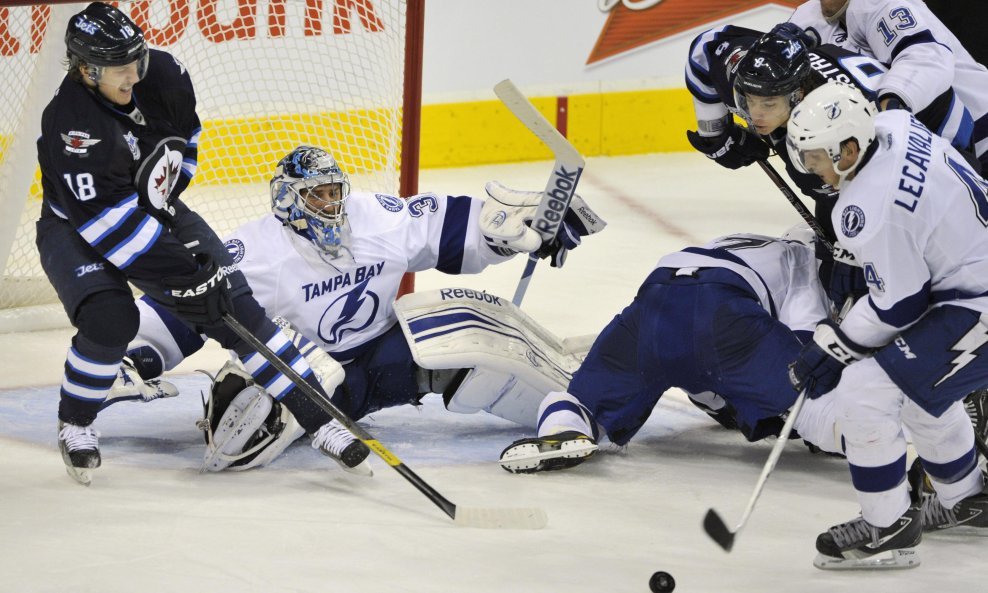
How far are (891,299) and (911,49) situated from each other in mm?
1225

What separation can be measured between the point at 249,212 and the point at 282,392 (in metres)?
2.10

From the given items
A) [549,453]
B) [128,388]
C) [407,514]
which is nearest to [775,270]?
[549,453]

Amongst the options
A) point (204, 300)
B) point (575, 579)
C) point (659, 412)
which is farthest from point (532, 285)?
point (575, 579)

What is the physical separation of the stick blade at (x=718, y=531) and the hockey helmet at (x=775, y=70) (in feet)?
3.38

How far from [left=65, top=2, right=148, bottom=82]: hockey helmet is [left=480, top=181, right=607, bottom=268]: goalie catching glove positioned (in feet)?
3.46

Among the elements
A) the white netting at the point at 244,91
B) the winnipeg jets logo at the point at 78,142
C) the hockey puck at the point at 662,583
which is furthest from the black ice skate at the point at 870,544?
the white netting at the point at 244,91

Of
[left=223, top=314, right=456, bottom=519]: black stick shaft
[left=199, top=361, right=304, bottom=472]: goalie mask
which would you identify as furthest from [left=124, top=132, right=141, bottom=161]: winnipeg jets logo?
[left=199, top=361, right=304, bottom=472]: goalie mask

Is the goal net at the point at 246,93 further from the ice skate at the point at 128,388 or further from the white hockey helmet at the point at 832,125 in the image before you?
the white hockey helmet at the point at 832,125

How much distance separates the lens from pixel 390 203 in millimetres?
3967

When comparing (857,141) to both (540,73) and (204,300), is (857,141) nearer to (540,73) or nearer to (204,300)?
(204,300)

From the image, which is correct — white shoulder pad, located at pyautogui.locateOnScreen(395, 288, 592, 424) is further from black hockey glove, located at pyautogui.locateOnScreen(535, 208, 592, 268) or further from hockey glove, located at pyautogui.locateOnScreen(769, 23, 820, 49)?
hockey glove, located at pyautogui.locateOnScreen(769, 23, 820, 49)

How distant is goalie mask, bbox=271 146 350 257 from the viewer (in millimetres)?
3695

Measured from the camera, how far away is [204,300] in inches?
132

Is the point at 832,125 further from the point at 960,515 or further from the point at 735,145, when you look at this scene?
the point at 735,145
